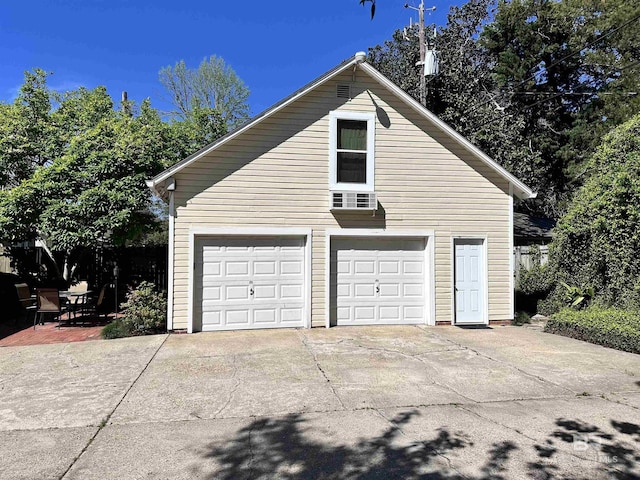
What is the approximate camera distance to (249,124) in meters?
9.65

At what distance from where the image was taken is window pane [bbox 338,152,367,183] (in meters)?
10.3

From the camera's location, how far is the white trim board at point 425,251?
9.97 metres

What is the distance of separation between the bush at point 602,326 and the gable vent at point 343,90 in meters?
7.09

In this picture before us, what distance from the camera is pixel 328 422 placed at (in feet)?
15.1

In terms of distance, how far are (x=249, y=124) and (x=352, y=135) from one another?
8.05 feet

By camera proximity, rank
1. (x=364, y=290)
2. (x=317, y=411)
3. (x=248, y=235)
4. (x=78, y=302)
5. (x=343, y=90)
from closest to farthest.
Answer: (x=317, y=411) < (x=248, y=235) < (x=343, y=90) < (x=364, y=290) < (x=78, y=302)

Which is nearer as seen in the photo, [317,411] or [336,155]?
[317,411]

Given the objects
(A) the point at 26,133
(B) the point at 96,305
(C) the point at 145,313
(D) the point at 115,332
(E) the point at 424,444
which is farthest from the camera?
(A) the point at 26,133

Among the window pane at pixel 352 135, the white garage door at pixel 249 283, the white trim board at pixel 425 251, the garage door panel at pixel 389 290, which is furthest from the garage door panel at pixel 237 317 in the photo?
the window pane at pixel 352 135

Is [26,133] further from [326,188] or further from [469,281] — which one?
[469,281]

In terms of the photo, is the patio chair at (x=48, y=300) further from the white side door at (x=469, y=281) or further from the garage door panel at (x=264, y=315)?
the white side door at (x=469, y=281)

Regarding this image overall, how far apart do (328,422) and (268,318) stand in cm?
541

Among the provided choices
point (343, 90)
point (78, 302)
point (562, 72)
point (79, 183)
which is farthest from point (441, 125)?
point (562, 72)

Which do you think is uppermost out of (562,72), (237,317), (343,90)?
(562,72)
